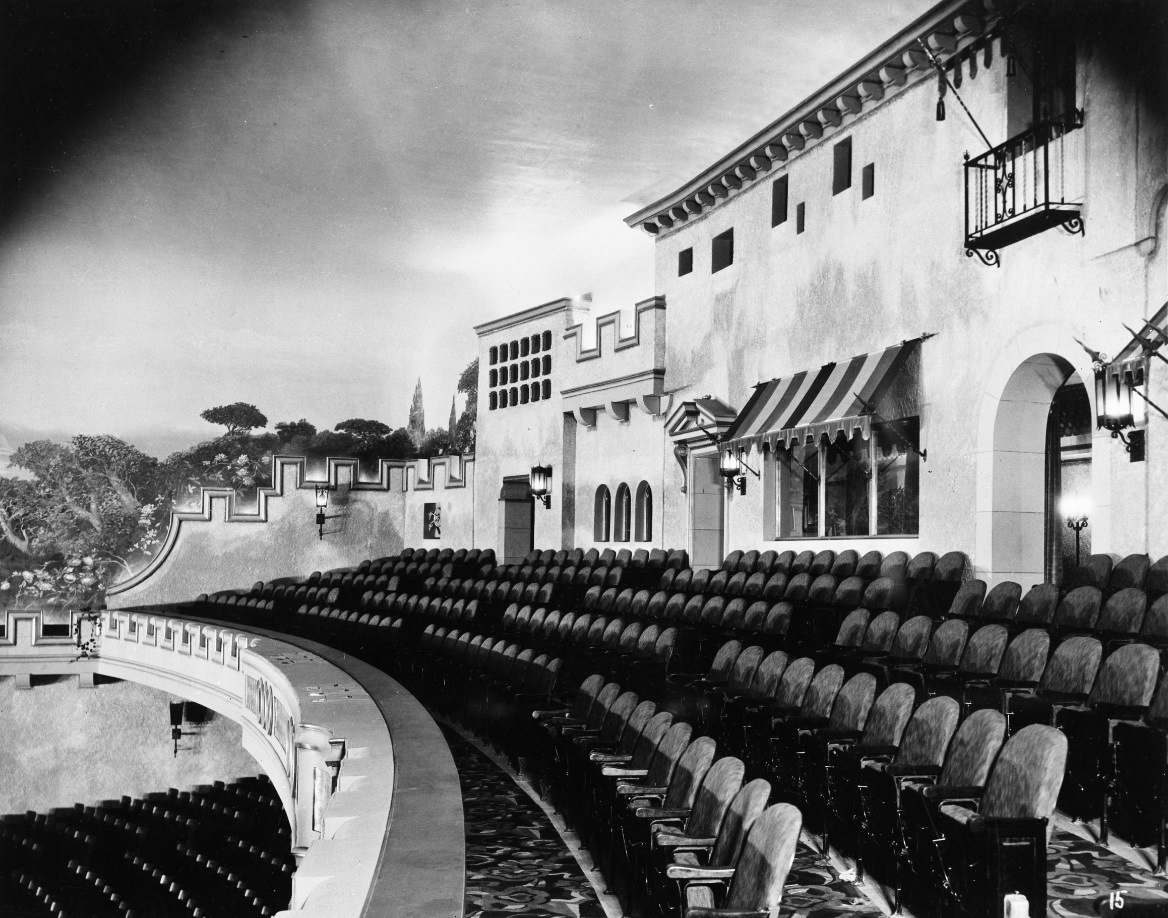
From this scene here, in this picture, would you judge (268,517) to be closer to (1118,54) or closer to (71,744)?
(71,744)

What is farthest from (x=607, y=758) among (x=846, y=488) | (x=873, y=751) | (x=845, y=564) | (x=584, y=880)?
(x=846, y=488)

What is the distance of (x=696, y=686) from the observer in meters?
6.61

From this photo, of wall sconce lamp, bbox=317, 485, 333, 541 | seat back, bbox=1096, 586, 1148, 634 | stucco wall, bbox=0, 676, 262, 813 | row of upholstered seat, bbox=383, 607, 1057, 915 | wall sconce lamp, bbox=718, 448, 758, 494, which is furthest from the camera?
wall sconce lamp, bbox=317, 485, 333, 541

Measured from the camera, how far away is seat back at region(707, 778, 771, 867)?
3.53 m

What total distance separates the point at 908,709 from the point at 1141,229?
534 cm

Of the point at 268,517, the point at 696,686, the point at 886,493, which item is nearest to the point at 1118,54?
the point at 886,493

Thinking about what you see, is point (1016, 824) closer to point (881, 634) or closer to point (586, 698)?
point (586, 698)

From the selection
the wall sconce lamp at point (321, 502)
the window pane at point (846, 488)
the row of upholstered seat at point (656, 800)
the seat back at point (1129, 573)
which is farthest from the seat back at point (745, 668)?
the wall sconce lamp at point (321, 502)

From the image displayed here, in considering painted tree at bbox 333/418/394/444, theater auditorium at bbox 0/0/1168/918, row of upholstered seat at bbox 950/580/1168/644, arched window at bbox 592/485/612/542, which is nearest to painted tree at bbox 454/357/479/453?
painted tree at bbox 333/418/394/444

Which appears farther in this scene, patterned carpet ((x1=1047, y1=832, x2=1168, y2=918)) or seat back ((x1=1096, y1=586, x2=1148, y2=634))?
seat back ((x1=1096, y1=586, x2=1148, y2=634))

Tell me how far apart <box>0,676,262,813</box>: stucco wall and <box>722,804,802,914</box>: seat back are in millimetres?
19025

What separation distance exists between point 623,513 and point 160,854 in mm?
9379

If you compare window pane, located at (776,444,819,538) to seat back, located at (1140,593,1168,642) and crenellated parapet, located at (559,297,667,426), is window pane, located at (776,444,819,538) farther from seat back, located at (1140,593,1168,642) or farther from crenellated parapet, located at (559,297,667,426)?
seat back, located at (1140,593,1168,642)

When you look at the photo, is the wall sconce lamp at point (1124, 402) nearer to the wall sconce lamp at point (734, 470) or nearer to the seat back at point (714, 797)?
the seat back at point (714, 797)
